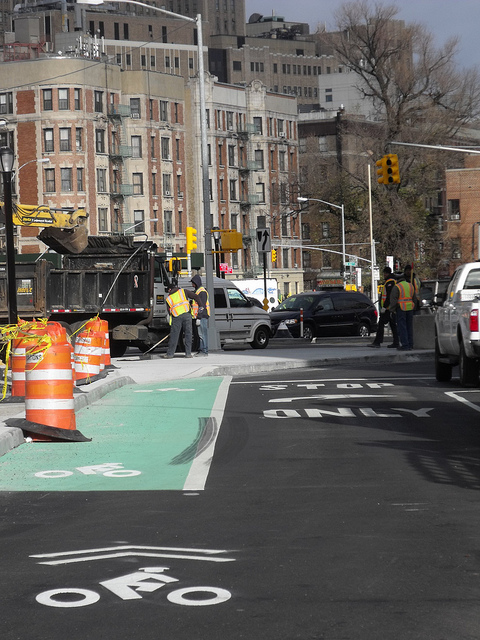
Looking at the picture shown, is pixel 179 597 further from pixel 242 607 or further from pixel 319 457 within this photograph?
pixel 319 457

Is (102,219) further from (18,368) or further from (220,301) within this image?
(18,368)

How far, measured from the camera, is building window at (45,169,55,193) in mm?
86188

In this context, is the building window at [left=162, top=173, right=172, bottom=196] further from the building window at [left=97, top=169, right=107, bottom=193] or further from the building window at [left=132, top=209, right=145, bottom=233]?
the building window at [left=97, top=169, right=107, bottom=193]

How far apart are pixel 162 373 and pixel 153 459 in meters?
12.2

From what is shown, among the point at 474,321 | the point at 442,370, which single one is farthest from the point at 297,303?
the point at 474,321

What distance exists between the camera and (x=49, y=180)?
8631cm

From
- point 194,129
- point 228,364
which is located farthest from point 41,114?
point 228,364

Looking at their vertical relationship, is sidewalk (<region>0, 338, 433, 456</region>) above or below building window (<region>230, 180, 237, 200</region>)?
below

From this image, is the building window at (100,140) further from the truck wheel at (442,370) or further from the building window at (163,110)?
the truck wheel at (442,370)

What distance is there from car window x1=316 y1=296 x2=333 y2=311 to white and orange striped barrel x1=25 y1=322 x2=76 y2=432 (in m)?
27.8

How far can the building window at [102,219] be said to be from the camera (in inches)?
3462

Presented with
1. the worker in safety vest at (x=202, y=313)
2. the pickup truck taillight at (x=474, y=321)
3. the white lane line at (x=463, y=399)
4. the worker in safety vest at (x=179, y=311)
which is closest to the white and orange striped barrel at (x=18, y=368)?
the white lane line at (x=463, y=399)

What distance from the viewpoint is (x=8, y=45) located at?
92312mm

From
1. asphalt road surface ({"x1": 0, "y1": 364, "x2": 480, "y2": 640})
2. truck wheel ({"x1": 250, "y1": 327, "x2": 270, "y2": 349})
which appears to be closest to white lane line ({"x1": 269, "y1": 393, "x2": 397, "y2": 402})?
asphalt road surface ({"x1": 0, "y1": 364, "x2": 480, "y2": 640})
